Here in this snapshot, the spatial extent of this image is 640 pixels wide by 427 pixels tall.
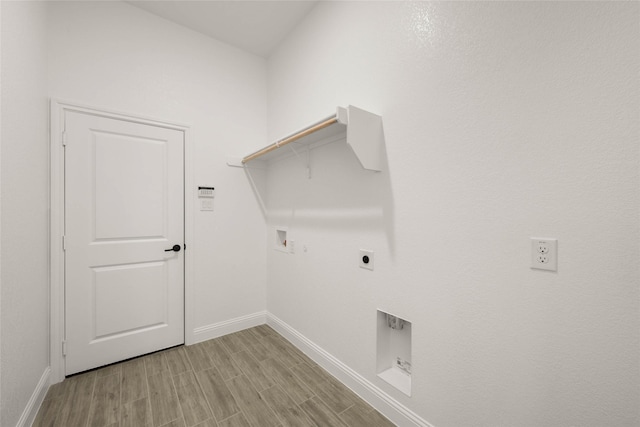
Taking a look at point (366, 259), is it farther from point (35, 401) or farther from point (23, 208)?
point (35, 401)

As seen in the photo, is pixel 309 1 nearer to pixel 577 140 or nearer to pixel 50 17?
pixel 50 17

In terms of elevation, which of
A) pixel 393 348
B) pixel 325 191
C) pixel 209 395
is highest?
pixel 325 191

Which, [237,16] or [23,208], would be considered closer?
[23,208]

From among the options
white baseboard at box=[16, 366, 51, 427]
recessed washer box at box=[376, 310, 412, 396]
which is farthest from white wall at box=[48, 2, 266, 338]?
recessed washer box at box=[376, 310, 412, 396]

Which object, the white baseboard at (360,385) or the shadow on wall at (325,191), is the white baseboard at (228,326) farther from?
the shadow on wall at (325,191)

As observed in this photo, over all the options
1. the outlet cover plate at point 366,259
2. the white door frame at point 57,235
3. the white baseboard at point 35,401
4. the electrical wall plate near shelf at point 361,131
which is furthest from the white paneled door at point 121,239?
the outlet cover plate at point 366,259

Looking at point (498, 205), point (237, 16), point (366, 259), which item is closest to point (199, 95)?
point (237, 16)

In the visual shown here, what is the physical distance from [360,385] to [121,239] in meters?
2.20

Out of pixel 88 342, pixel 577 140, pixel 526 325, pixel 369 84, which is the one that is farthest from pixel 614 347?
pixel 88 342

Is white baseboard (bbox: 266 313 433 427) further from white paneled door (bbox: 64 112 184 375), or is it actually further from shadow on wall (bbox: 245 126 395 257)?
white paneled door (bbox: 64 112 184 375)

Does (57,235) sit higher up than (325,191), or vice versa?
(325,191)

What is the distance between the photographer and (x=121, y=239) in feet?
7.10

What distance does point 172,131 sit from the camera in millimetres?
2375

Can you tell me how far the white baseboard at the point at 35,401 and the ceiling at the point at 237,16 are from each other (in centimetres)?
295
